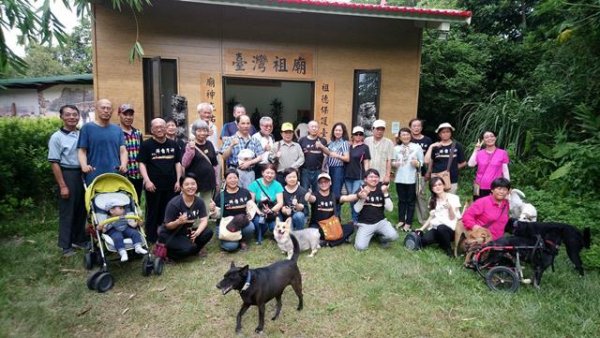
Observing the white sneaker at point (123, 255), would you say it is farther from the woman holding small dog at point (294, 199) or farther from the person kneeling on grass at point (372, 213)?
the person kneeling on grass at point (372, 213)

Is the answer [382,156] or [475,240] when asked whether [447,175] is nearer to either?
[382,156]

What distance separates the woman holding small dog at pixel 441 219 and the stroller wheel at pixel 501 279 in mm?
925

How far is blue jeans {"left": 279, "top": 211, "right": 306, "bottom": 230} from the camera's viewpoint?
4.84 meters

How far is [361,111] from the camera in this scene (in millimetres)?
7922

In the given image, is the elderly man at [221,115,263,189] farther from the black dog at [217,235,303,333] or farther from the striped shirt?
the black dog at [217,235,303,333]

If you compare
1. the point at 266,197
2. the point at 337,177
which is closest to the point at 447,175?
the point at 337,177

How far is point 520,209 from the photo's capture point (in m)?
4.55

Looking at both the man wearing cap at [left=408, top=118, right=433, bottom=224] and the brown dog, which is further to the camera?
the man wearing cap at [left=408, top=118, right=433, bottom=224]

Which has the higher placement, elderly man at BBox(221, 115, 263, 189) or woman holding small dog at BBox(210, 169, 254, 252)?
elderly man at BBox(221, 115, 263, 189)

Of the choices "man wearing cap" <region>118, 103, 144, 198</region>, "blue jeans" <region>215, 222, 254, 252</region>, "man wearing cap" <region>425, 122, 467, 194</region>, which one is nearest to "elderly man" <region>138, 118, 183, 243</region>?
"man wearing cap" <region>118, 103, 144, 198</region>

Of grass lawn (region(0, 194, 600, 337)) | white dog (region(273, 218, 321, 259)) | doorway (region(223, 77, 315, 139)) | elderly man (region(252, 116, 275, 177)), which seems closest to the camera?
grass lawn (region(0, 194, 600, 337))

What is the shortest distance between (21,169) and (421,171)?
21.4 feet

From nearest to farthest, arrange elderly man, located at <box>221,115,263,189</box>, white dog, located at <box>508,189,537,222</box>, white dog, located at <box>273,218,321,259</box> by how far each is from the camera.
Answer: white dog, located at <box>273,218,321,259</box> < white dog, located at <box>508,189,537,222</box> < elderly man, located at <box>221,115,263,189</box>

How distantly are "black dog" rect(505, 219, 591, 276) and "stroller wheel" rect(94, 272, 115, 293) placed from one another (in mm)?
4362
